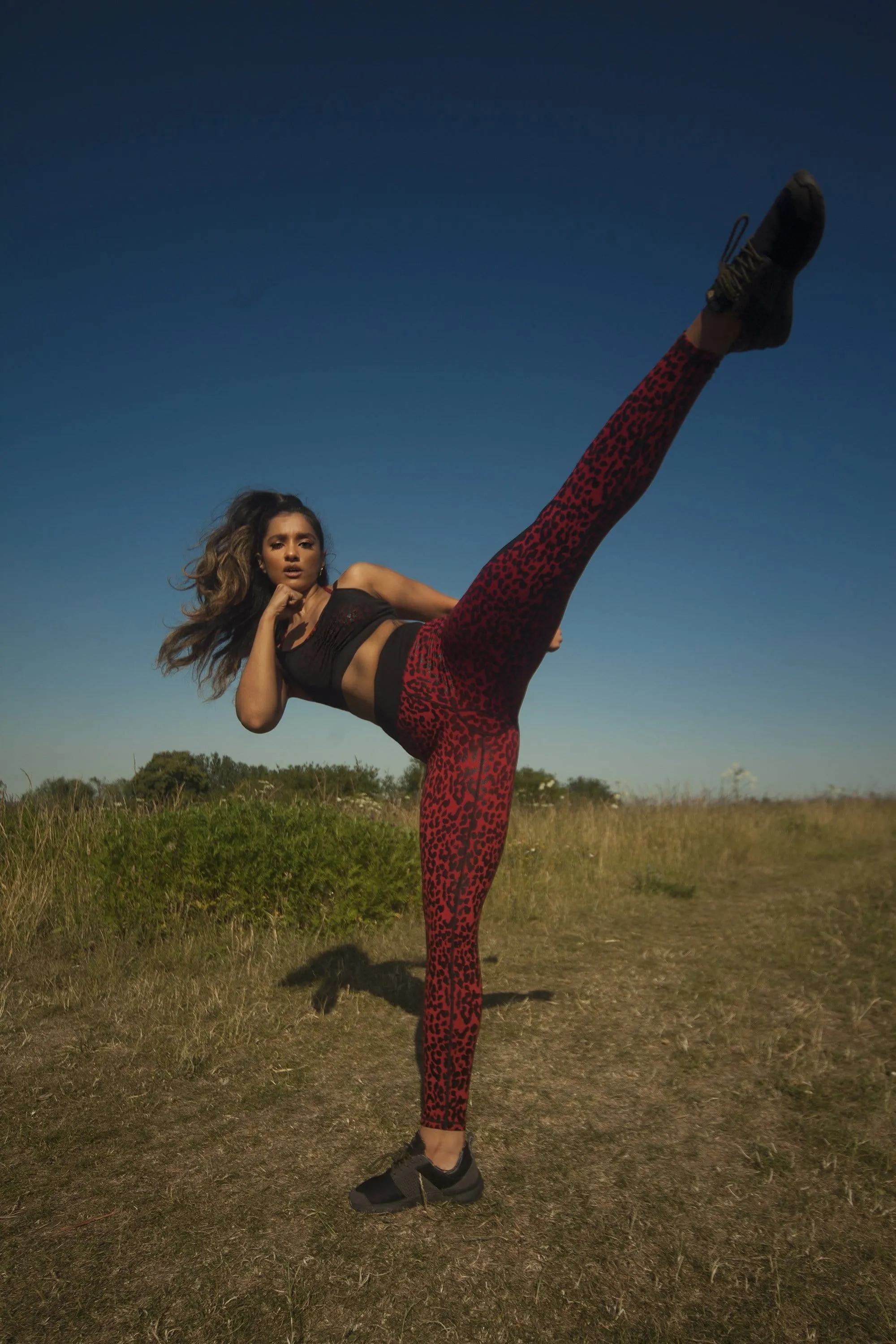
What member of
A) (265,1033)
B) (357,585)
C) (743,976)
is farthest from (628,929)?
(357,585)

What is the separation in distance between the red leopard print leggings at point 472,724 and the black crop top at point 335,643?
0.32 metres

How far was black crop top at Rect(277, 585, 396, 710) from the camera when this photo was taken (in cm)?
281

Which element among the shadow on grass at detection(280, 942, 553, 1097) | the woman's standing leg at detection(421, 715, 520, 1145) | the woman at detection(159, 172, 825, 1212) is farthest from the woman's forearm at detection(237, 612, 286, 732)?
the shadow on grass at detection(280, 942, 553, 1097)

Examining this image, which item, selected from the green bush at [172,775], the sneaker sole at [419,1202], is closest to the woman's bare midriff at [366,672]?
the sneaker sole at [419,1202]

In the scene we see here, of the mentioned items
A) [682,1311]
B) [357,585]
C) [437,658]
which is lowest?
[682,1311]

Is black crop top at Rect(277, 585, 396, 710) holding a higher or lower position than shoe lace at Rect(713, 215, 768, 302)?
lower

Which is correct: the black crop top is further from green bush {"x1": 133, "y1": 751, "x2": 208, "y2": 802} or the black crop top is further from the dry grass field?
green bush {"x1": 133, "y1": 751, "x2": 208, "y2": 802}

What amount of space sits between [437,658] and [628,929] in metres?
4.78

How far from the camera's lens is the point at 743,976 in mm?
5164

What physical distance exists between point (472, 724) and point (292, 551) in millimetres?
1316

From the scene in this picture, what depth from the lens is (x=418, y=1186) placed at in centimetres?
245

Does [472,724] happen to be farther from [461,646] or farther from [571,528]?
[571,528]

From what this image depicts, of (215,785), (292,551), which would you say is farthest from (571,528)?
(215,785)

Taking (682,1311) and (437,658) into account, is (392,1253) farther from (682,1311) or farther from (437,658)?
(437,658)
